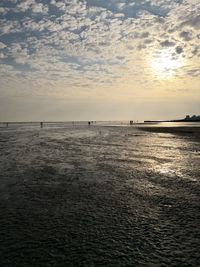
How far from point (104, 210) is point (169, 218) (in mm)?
2086

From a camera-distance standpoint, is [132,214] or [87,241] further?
[132,214]

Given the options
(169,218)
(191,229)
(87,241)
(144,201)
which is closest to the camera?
(87,241)

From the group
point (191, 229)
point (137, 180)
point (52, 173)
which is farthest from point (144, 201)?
point (52, 173)

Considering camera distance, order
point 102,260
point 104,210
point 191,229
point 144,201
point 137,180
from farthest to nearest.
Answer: point 137,180 < point 144,201 < point 104,210 < point 191,229 < point 102,260

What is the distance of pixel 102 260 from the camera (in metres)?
5.20

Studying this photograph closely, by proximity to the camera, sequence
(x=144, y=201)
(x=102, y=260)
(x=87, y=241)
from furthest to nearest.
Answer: (x=144, y=201), (x=87, y=241), (x=102, y=260)

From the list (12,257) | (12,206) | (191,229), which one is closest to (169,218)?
(191,229)

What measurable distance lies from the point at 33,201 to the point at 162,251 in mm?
5407

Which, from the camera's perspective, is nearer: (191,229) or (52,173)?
(191,229)

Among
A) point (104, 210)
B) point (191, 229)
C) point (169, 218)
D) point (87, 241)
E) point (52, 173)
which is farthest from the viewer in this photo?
point (52, 173)

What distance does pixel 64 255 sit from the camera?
541 cm

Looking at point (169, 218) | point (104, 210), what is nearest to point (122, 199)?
point (104, 210)

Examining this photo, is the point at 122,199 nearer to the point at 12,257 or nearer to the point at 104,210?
the point at 104,210

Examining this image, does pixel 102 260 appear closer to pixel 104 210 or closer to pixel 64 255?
pixel 64 255
